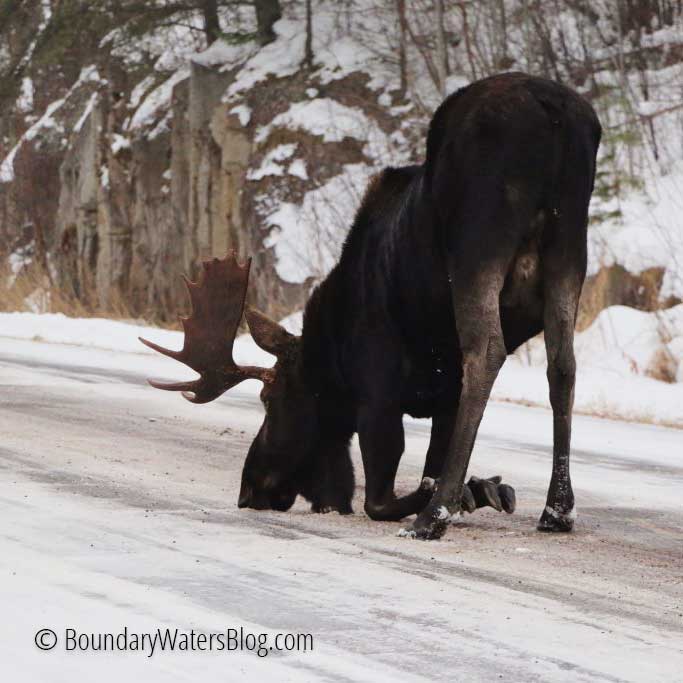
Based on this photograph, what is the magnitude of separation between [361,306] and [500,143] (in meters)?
1.24

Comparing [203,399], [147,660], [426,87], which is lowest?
[147,660]

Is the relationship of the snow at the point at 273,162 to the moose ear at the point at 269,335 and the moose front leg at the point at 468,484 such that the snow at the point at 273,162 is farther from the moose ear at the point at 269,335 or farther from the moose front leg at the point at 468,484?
the moose front leg at the point at 468,484

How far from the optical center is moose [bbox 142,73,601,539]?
669 centimetres

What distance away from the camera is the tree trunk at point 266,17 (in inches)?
1086

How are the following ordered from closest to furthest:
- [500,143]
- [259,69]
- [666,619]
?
[666,619], [500,143], [259,69]

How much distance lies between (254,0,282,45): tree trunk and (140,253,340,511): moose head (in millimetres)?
20464

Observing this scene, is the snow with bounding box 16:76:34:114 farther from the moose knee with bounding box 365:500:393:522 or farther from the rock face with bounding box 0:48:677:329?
the moose knee with bounding box 365:500:393:522

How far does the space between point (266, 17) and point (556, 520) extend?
21.7 metres

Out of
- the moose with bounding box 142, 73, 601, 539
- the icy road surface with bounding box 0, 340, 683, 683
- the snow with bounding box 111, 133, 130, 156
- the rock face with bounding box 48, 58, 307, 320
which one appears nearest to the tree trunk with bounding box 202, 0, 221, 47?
the rock face with bounding box 48, 58, 307, 320

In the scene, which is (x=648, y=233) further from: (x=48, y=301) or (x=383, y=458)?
(x=383, y=458)

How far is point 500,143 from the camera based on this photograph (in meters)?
6.66

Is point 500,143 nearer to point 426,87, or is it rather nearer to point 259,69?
point 426,87

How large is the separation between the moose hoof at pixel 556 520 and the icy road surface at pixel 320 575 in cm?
7

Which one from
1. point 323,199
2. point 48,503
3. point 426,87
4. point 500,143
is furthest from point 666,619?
point 426,87
